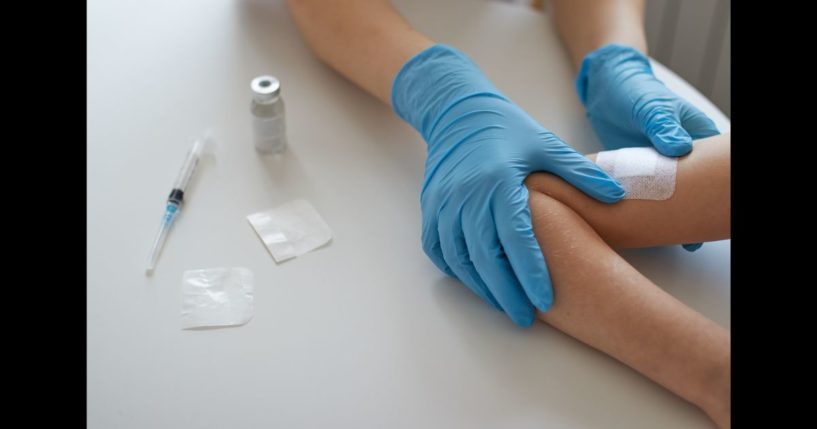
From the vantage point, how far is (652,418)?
1.00 m

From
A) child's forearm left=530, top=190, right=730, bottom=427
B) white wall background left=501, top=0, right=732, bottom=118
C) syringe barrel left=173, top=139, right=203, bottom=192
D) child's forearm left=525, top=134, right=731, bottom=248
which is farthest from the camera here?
white wall background left=501, top=0, right=732, bottom=118

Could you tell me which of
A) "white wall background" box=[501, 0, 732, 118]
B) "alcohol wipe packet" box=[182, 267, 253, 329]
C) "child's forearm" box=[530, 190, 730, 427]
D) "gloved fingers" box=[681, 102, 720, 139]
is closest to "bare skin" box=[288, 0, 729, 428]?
"child's forearm" box=[530, 190, 730, 427]

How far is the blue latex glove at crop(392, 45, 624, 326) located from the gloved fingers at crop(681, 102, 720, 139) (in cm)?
23

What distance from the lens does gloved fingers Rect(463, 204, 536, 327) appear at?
3.58 ft

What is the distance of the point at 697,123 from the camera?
4.21ft

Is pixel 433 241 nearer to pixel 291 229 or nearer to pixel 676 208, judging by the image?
pixel 291 229

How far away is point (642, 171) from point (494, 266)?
10.7 inches

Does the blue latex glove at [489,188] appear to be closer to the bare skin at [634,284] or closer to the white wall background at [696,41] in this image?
the bare skin at [634,284]

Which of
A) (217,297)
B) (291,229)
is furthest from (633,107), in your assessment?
(217,297)

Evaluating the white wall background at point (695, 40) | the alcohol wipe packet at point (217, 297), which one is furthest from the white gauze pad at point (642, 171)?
the white wall background at point (695, 40)

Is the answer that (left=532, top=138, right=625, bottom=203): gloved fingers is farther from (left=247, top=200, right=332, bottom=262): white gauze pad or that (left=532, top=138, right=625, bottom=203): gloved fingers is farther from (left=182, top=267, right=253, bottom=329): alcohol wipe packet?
(left=182, top=267, right=253, bottom=329): alcohol wipe packet

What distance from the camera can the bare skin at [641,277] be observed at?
39.5 inches
